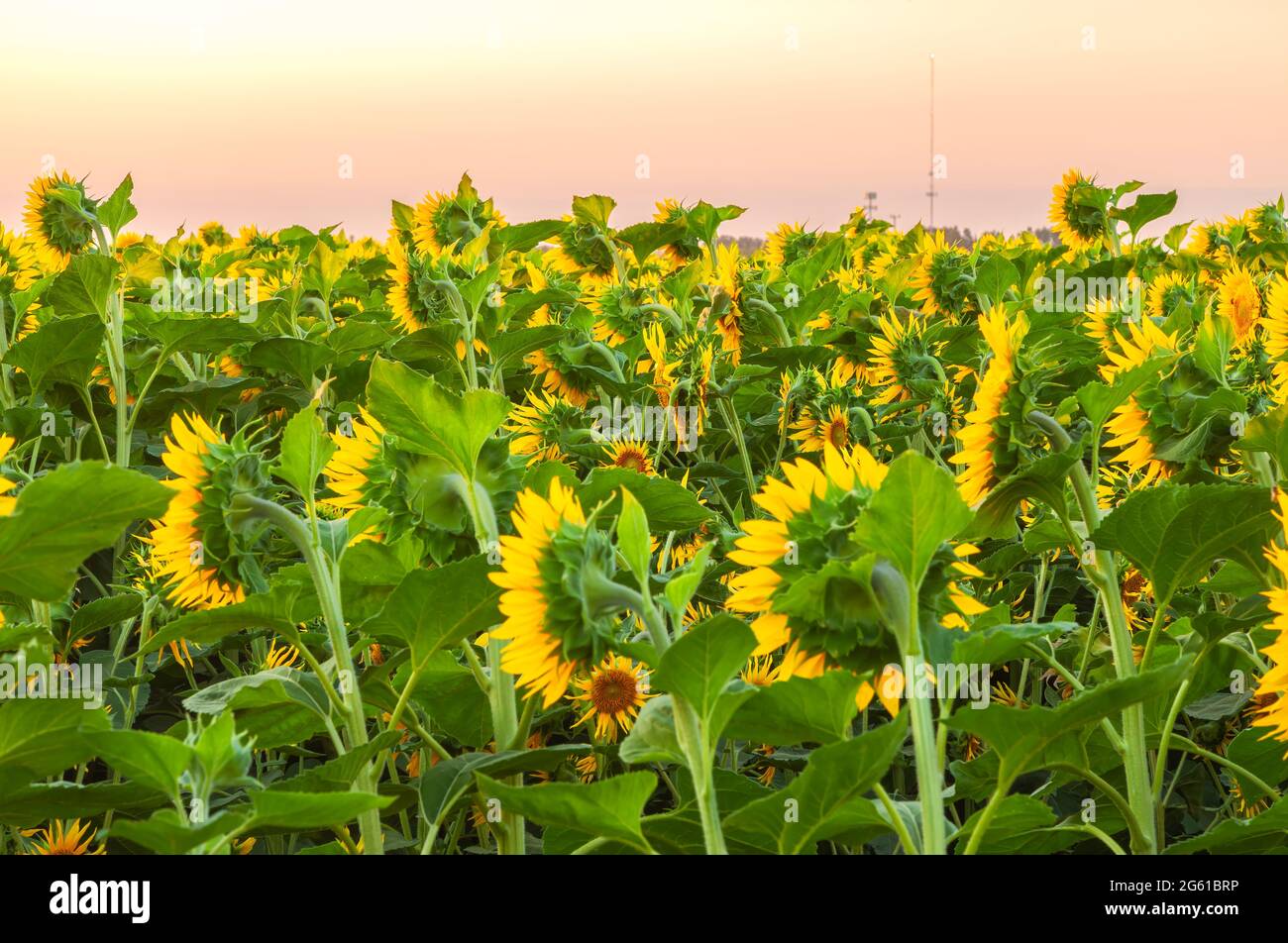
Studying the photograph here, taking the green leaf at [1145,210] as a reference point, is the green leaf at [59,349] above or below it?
below

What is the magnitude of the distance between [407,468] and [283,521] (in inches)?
6.0

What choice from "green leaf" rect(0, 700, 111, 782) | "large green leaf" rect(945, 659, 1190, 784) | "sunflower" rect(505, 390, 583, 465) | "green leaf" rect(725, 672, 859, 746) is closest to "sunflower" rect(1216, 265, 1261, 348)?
"sunflower" rect(505, 390, 583, 465)

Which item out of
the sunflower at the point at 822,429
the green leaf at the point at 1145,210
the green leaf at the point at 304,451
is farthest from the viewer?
the green leaf at the point at 1145,210

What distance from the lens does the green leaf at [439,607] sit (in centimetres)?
133

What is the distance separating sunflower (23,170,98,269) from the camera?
3.66 m

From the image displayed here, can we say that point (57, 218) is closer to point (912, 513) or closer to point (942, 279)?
point (942, 279)

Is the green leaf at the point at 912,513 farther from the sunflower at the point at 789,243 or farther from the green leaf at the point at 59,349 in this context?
the sunflower at the point at 789,243

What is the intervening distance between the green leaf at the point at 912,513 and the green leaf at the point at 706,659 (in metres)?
0.13

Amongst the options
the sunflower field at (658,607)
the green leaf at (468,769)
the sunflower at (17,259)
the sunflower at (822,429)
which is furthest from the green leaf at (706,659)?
the sunflower at (17,259)

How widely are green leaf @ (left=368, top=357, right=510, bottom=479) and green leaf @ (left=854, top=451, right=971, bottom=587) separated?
1.57 feet

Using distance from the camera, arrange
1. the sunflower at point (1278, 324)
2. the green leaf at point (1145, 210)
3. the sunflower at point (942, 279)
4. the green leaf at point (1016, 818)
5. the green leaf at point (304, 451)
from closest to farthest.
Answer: the green leaf at point (1016, 818) < the green leaf at point (304, 451) < the sunflower at point (1278, 324) < the sunflower at point (942, 279) < the green leaf at point (1145, 210)

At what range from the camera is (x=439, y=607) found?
135 cm
